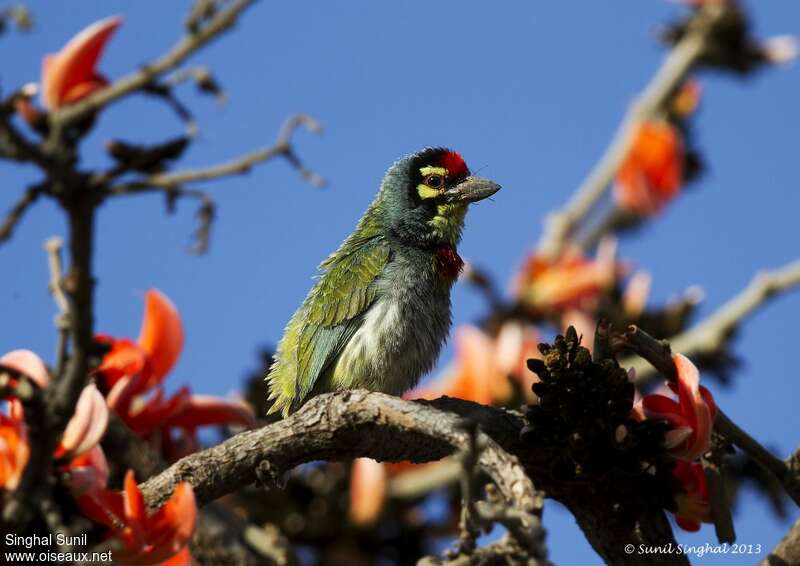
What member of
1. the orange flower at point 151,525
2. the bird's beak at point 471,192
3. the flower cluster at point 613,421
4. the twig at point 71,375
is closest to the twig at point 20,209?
the twig at point 71,375

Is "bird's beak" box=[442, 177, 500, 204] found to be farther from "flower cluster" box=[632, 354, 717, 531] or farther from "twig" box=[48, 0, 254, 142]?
"twig" box=[48, 0, 254, 142]

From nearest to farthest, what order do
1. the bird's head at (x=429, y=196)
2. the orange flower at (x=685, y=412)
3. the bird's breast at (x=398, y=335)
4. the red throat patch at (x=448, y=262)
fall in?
1. the orange flower at (x=685, y=412)
2. the bird's breast at (x=398, y=335)
3. the red throat patch at (x=448, y=262)
4. the bird's head at (x=429, y=196)

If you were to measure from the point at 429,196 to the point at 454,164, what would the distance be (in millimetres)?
228

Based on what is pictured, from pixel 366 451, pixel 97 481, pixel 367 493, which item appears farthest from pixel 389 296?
pixel 97 481

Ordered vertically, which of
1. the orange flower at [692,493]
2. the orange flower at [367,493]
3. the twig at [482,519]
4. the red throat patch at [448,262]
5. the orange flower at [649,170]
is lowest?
the twig at [482,519]

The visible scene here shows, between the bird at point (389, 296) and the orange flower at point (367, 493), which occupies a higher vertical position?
the bird at point (389, 296)

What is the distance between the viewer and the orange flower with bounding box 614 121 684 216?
16.2 ft

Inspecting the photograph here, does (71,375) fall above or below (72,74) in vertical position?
below

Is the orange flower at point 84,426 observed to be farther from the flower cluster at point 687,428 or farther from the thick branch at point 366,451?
the flower cluster at point 687,428

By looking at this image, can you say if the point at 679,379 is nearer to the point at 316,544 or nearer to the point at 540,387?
the point at 540,387

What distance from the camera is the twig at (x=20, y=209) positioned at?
1.82 m

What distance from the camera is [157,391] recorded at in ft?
9.80

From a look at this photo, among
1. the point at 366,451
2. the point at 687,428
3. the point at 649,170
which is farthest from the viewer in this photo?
the point at 649,170

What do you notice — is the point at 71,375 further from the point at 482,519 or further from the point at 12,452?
the point at 482,519
